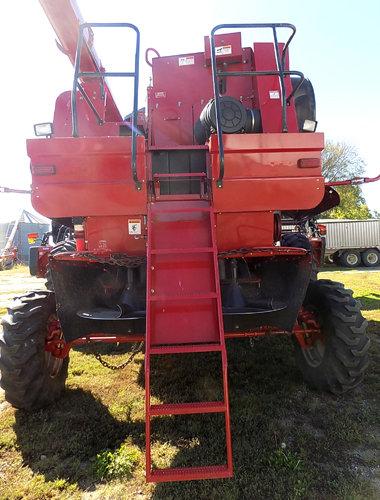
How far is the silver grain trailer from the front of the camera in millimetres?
22234

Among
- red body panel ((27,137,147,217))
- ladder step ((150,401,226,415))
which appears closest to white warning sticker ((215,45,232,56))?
red body panel ((27,137,147,217))

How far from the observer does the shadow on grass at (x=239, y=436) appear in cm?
255

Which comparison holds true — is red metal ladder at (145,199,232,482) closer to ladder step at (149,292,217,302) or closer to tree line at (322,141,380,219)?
ladder step at (149,292,217,302)

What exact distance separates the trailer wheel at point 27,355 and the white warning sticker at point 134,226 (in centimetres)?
99

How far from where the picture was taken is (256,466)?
2697mm

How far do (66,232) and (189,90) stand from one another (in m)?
4.08

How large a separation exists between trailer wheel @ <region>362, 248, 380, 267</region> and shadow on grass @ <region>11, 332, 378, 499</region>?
19922 mm

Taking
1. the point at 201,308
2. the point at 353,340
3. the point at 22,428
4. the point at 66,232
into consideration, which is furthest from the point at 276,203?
the point at 66,232

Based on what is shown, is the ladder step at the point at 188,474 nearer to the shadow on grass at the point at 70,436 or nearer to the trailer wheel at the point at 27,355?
the shadow on grass at the point at 70,436

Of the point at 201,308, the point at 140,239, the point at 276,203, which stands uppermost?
the point at 276,203

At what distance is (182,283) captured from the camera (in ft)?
10.6

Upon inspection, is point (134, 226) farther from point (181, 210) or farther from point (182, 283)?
point (182, 283)

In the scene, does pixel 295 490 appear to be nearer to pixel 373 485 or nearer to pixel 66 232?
pixel 373 485

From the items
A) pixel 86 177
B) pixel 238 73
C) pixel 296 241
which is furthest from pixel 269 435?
pixel 296 241
